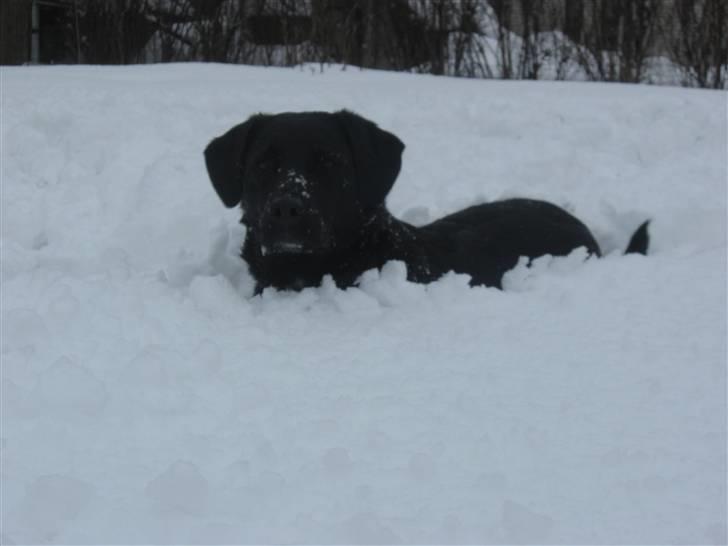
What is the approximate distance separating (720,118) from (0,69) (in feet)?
21.7

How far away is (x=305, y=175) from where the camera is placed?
3.90m

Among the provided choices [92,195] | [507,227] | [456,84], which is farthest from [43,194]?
[456,84]

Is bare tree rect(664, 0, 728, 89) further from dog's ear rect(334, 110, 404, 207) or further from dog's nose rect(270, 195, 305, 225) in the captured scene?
dog's nose rect(270, 195, 305, 225)

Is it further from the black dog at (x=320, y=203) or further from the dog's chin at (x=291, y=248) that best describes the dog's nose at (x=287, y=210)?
the dog's chin at (x=291, y=248)

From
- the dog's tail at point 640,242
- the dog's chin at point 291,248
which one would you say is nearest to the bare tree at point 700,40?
the dog's tail at point 640,242

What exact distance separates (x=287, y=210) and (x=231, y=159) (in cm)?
70

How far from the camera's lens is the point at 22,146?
603 centimetres

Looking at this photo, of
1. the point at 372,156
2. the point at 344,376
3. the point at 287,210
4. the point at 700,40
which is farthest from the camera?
the point at 700,40

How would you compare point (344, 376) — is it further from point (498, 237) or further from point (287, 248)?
point (498, 237)

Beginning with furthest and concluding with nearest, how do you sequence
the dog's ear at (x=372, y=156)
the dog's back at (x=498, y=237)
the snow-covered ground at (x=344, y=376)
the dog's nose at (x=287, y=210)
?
the dog's back at (x=498, y=237)
the dog's ear at (x=372, y=156)
the dog's nose at (x=287, y=210)
the snow-covered ground at (x=344, y=376)

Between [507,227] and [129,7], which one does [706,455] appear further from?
[129,7]

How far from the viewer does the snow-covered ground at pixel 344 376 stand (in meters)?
2.02

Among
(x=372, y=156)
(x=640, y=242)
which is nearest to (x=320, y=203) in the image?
(x=372, y=156)

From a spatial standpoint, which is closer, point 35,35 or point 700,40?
point 700,40
